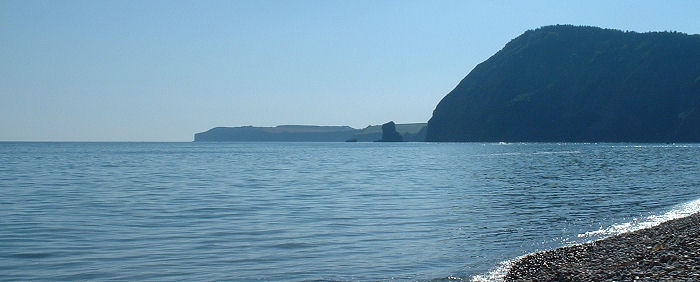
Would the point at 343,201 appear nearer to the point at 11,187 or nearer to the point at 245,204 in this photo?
the point at 245,204

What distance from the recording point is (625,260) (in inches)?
615

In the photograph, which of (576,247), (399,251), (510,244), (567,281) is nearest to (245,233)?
(399,251)

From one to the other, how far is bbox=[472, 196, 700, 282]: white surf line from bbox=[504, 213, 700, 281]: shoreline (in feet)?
0.95

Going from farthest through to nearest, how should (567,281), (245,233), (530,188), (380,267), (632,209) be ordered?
(530,188)
(632,209)
(245,233)
(380,267)
(567,281)

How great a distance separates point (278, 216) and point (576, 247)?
14.0m

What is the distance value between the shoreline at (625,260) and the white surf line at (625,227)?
288 mm

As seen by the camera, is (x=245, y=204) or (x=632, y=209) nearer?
(x=632, y=209)

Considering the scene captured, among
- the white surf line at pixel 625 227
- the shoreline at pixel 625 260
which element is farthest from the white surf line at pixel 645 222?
the shoreline at pixel 625 260

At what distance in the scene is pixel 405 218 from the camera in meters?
28.6

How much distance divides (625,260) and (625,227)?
9.72 m

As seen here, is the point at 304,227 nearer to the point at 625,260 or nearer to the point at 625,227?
the point at 625,227

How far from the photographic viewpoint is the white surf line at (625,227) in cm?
1635

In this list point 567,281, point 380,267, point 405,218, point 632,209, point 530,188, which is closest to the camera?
point 567,281

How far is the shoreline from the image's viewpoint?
536 inches
